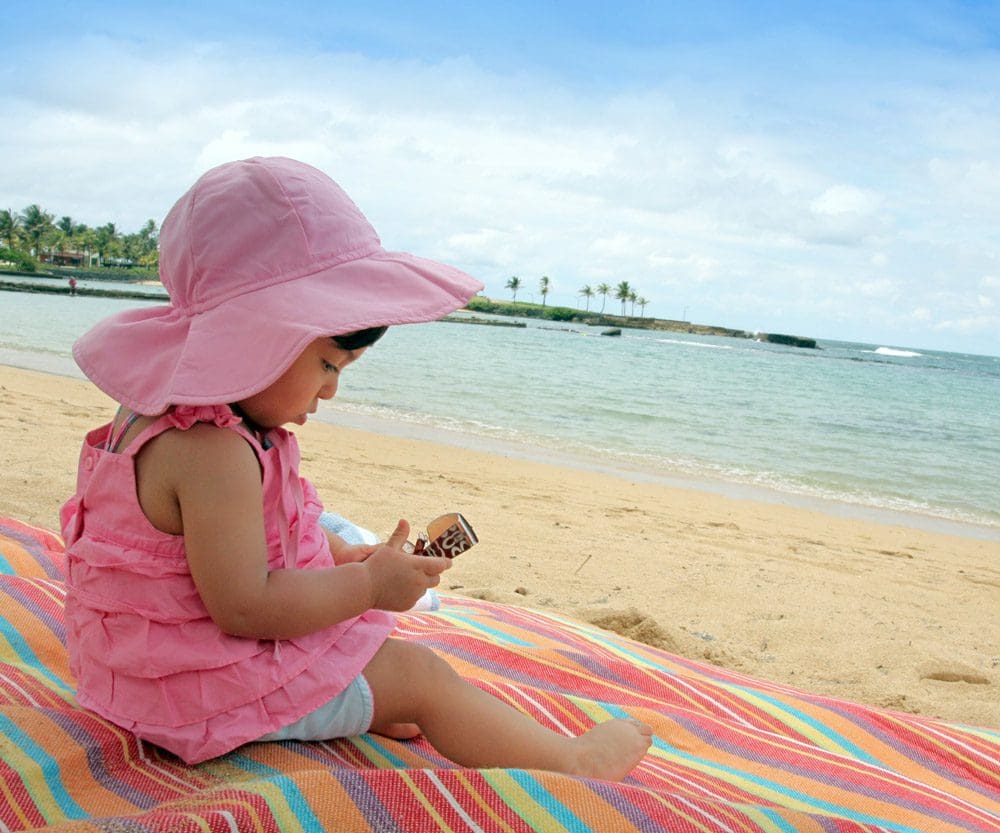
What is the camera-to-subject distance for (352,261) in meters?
1.63

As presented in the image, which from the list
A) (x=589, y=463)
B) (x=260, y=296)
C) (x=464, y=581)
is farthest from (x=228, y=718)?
(x=589, y=463)

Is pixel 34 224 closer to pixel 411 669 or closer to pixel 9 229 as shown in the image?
pixel 9 229

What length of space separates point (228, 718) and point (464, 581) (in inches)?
104

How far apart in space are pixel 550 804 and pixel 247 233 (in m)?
1.07

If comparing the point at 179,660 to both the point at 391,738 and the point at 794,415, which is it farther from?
the point at 794,415

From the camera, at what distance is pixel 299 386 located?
1.54 m

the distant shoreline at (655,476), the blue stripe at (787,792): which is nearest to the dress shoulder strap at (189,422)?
the blue stripe at (787,792)

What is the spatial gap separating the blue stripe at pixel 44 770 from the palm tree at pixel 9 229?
271 feet

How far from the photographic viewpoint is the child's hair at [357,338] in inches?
60.4

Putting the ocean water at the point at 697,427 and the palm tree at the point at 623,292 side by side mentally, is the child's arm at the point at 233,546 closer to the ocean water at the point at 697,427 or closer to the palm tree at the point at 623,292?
the ocean water at the point at 697,427

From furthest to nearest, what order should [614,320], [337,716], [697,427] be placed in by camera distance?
1. [614,320]
2. [697,427]
3. [337,716]

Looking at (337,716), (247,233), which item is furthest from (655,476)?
(247,233)

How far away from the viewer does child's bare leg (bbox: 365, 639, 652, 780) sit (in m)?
1.69

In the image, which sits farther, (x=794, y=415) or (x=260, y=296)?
(x=794, y=415)
